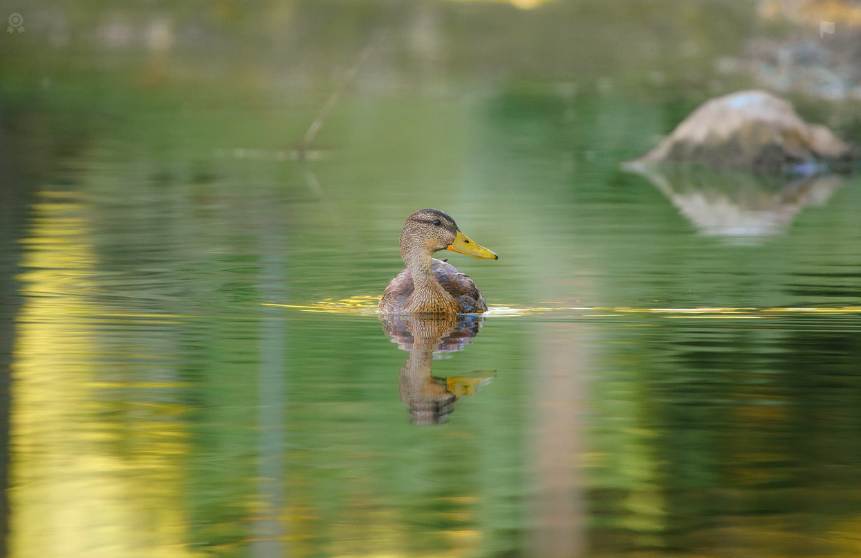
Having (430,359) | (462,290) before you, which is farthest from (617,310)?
(430,359)

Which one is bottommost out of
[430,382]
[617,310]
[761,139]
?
[430,382]

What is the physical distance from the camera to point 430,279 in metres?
14.0

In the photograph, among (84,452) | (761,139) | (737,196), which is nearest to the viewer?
(84,452)

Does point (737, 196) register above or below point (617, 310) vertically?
above

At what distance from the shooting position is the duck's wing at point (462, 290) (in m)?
14.1

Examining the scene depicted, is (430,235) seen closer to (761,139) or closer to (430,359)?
(430,359)

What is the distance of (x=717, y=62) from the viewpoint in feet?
289

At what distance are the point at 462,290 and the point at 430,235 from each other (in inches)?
19.5

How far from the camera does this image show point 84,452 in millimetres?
9062

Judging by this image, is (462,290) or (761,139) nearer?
(462,290)

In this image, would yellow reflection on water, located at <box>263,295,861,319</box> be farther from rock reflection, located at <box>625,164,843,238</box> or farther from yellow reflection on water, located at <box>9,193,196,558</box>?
rock reflection, located at <box>625,164,843,238</box>

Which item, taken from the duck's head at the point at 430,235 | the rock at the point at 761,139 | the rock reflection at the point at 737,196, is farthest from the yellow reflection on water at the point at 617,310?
the rock at the point at 761,139

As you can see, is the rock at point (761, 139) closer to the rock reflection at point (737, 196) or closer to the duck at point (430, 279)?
the rock reflection at point (737, 196)

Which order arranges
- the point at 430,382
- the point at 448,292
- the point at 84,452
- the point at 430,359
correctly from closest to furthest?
the point at 84,452
the point at 430,382
the point at 430,359
the point at 448,292
